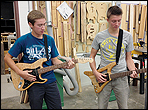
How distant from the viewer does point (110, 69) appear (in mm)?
1940

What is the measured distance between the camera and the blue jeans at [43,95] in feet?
6.05

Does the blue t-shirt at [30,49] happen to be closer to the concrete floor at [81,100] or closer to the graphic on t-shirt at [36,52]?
the graphic on t-shirt at [36,52]

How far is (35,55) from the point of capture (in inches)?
74.2

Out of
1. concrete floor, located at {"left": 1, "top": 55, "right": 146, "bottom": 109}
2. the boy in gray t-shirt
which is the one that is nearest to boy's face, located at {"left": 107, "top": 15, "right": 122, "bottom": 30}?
the boy in gray t-shirt

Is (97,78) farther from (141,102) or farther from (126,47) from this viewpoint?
(141,102)

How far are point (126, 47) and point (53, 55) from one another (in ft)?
3.17

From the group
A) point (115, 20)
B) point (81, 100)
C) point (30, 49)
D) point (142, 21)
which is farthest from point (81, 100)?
point (142, 21)

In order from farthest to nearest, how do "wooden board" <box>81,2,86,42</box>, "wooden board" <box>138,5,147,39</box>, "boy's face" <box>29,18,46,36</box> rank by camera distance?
"wooden board" <box>138,5,147,39</box>
"wooden board" <box>81,2,86,42</box>
"boy's face" <box>29,18,46,36</box>

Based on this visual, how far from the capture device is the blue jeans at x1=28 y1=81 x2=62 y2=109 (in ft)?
6.05

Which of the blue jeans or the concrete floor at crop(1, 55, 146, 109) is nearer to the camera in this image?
the blue jeans

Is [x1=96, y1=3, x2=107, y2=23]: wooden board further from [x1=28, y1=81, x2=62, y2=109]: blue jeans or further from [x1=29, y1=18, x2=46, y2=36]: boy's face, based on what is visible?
[x1=28, y1=81, x2=62, y2=109]: blue jeans

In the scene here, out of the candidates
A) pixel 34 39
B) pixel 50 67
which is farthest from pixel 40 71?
pixel 34 39

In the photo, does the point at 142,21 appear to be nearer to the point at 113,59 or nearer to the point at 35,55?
the point at 113,59

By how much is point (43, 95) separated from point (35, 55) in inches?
20.0
